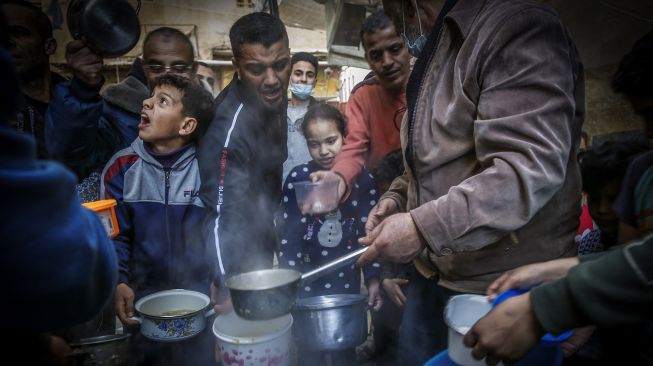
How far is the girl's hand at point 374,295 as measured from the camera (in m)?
3.10

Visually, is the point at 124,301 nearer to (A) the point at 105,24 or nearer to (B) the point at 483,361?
(A) the point at 105,24

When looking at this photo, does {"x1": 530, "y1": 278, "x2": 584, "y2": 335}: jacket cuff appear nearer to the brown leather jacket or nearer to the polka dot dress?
the brown leather jacket

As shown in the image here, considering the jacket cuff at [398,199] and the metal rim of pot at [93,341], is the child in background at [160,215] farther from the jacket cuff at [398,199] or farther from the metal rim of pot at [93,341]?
the jacket cuff at [398,199]

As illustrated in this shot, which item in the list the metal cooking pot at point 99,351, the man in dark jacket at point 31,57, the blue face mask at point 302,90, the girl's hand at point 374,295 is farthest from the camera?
the blue face mask at point 302,90

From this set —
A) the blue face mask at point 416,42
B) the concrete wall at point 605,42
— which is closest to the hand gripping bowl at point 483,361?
the blue face mask at point 416,42

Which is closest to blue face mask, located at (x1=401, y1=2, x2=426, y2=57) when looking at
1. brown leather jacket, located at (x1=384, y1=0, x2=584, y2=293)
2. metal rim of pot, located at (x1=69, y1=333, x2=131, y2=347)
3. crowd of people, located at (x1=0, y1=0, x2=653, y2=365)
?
crowd of people, located at (x1=0, y1=0, x2=653, y2=365)

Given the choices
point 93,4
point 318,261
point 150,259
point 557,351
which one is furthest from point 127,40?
point 557,351

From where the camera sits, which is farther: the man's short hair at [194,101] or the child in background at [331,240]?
the child in background at [331,240]

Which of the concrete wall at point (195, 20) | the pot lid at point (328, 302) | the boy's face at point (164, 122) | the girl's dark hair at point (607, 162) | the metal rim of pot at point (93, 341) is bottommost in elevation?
the pot lid at point (328, 302)

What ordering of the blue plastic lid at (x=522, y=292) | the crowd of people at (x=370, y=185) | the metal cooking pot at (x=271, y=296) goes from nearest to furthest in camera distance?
the crowd of people at (x=370, y=185), the blue plastic lid at (x=522, y=292), the metal cooking pot at (x=271, y=296)

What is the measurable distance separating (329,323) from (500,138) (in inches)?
62.4

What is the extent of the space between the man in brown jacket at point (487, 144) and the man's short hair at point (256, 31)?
4.92ft

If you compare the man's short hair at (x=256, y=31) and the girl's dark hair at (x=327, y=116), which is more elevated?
the man's short hair at (x=256, y=31)

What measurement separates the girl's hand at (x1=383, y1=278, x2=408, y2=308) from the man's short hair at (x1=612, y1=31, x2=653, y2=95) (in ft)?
6.77
